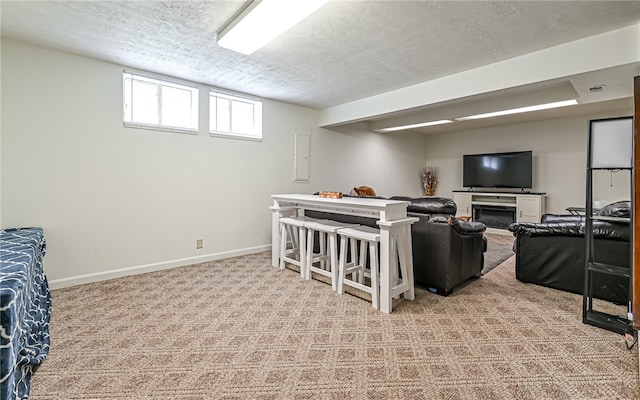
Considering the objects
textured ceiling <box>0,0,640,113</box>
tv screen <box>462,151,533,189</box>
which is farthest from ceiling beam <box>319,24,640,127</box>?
tv screen <box>462,151,533,189</box>

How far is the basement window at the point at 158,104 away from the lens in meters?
3.51

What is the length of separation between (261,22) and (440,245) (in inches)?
100

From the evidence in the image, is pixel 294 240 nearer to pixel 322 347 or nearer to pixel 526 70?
pixel 322 347

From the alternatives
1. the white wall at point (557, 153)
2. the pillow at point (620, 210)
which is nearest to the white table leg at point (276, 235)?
the pillow at point (620, 210)

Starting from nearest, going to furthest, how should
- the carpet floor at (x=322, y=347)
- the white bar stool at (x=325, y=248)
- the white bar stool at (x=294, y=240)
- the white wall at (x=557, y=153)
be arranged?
the carpet floor at (x=322, y=347)
the white bar stool at (x=325, y=248)
the white bar stool at (x=294, y=240)
the white wall at (x=557, y=153)

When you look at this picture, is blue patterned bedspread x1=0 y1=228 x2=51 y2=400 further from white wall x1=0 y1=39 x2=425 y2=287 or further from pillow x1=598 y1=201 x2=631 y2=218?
pillow x1=598 y1=201 x2=631 y2=218

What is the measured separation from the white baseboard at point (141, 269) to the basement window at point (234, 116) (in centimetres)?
173

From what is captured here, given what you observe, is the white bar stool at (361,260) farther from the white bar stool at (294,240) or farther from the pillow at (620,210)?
the pillow at (620,210)

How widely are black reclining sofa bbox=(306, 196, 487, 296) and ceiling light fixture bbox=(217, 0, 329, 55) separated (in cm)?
206

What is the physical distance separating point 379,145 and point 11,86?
5.86m

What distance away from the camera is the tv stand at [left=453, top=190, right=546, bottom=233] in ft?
19.6

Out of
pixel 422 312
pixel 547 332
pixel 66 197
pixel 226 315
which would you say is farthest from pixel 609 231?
pixel 66 197

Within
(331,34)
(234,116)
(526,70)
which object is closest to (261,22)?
(331,34)

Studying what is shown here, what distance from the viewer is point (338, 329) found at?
7.37 feet
